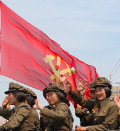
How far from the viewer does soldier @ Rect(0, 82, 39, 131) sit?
371 inches

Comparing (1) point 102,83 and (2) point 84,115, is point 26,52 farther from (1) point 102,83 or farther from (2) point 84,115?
(1) point 102,83

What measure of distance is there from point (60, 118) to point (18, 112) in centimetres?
84

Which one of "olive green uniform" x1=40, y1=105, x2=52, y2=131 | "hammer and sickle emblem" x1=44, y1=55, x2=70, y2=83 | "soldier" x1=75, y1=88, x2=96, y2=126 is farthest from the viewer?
"hammer and sickle emblem" x1=44, y1=55, x2=70, y2=83

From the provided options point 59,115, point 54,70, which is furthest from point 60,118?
point 54,70

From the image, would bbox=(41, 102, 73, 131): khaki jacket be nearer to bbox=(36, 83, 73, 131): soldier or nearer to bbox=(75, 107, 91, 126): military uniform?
bbox=(36, 83, 73, 131): soldier

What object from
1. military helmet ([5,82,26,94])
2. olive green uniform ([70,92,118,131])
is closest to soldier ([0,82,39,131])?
military helmet ([5,82,26,94])

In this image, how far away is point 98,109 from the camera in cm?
997

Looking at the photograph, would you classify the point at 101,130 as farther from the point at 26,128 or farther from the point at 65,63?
the point at 65,63

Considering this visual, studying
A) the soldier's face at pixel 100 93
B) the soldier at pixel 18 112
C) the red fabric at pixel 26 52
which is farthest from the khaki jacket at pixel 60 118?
the red fabric at pixel 26 52

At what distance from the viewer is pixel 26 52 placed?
1232 cm

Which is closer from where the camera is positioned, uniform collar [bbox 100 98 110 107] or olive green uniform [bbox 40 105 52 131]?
uniform collar [bbox 100 98 110 107]

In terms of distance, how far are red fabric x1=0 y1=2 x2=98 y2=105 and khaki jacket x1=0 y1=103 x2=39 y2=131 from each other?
1374 millimetres

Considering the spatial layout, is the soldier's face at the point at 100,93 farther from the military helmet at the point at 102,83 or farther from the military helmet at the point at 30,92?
the military helmet at the point at 30,92

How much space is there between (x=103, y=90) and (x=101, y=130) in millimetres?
921
